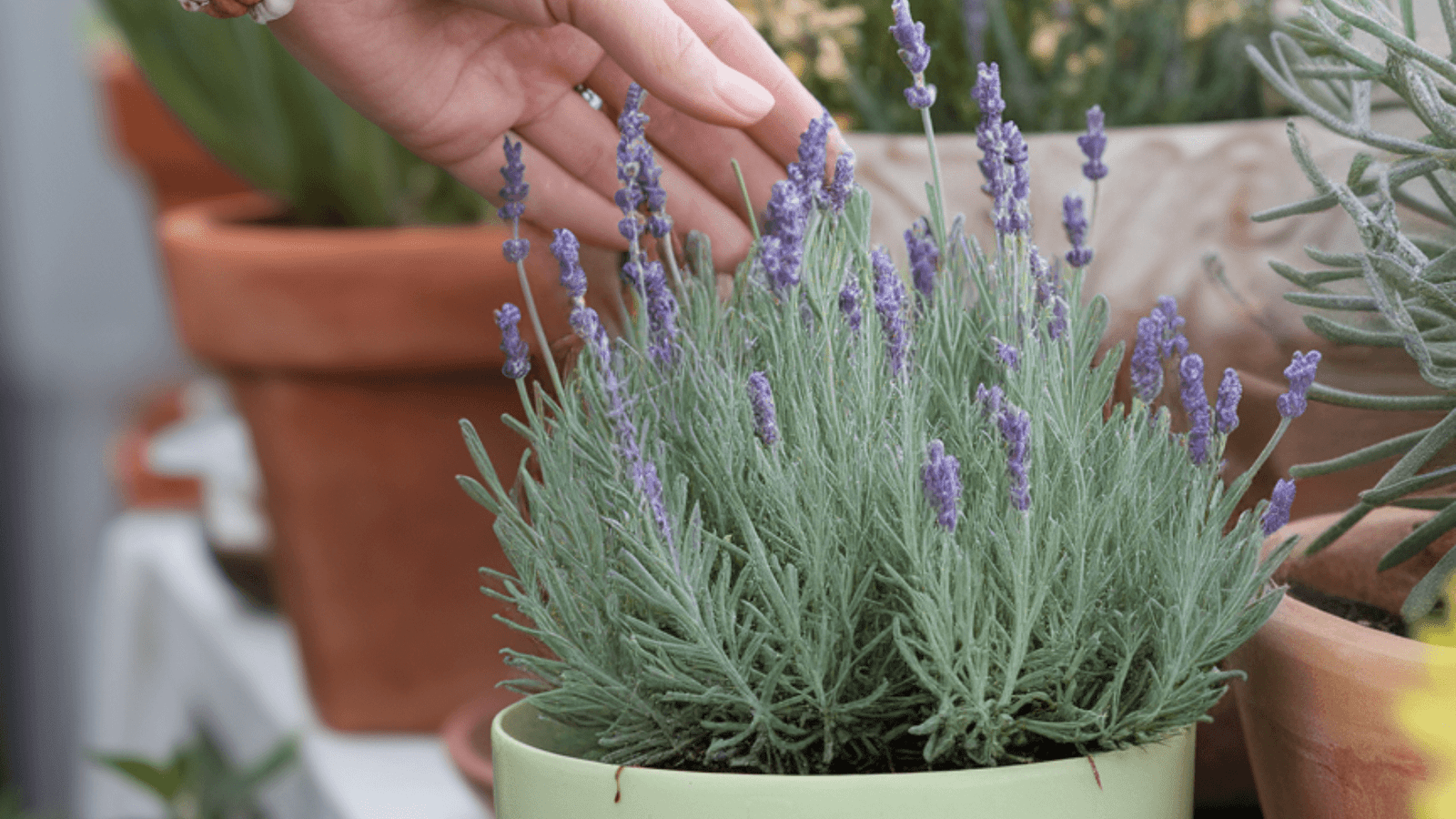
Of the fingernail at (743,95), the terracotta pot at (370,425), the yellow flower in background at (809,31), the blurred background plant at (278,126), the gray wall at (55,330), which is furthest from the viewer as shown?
the gray wall at (55,330)

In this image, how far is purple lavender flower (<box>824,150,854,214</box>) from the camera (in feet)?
1.26

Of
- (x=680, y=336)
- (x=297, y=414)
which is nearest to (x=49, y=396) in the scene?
(x=297, y=414)

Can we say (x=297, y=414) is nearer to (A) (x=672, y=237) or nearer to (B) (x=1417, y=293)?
(A) (x=672, y=237)

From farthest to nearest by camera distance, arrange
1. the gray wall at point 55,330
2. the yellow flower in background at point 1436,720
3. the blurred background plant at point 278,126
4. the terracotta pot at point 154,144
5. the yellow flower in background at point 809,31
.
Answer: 1. the gray wall at point 55,330
2. the terracotta pot at point 154,144
3. the blurred background plant at point 278,126
4. the yellow flower in background at point 809,31
5. the yellow flower in background at point 1436,720

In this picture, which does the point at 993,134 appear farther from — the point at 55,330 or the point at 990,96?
the point at 55,330

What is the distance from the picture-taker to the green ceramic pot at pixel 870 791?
34 centimetres

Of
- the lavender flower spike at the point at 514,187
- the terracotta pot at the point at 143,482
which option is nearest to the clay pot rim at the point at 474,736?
the lavender flower spike at the point at 514,187

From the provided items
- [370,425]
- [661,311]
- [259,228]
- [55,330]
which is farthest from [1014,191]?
[55,330]

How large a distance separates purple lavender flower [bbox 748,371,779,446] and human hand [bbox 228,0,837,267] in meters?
0.17

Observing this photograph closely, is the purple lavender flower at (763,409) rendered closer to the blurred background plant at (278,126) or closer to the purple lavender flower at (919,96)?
the purple lavender flower at (919,96)

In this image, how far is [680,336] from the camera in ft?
1.42

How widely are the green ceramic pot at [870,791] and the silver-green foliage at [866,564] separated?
11 mm

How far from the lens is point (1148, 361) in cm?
41

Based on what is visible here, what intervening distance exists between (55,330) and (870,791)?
7.20 feet
